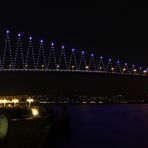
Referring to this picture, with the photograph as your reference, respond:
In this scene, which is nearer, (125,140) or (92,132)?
(125,140)

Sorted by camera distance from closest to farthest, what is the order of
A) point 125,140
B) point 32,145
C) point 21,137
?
point 21,137 → point 32,145 → point 125,140

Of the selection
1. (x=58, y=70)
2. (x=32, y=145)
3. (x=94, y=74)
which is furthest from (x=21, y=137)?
(x=94, y=74)

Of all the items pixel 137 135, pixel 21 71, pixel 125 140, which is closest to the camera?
pixel 125 140

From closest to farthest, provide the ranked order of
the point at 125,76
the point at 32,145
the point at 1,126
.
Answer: the point at 1,126
the point at 32,145
the point at 125,76

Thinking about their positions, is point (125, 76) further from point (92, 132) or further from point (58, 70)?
point (92, 132)

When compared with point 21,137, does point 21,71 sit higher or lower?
higher

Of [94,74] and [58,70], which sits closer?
[58,70]

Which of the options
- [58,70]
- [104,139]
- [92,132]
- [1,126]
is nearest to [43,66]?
[58,70]

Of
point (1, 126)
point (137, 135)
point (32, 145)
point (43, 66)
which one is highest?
point (43, 66)

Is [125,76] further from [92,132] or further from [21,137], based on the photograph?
[21,137]
